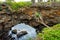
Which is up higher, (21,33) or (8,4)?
(8,4)

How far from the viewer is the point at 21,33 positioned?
17031mm

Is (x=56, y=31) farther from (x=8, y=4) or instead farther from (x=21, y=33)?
(x=21, y=33)

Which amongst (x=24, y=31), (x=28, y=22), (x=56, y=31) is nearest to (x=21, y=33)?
(x=24, y=31)

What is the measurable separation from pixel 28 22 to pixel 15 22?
0.96m

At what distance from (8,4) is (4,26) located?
65.3 inches

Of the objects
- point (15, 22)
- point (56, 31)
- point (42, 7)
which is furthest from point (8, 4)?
point (56, 31)

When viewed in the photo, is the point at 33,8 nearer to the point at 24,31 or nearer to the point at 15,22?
the point at 15,22

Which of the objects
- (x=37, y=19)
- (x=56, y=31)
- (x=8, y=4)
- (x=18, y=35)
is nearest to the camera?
(x=56, y=31)

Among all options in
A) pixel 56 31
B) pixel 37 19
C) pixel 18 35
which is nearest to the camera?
pixel 56 31

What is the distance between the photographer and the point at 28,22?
14.6 m

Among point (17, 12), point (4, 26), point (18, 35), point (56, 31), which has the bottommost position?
point (18, 35)

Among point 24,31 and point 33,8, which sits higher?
point 33,8

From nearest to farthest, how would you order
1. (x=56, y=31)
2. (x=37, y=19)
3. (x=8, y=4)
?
(x=56, y=31) < (x=37, y=19) < (x=8, y=4)

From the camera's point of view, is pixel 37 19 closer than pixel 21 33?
Yes
